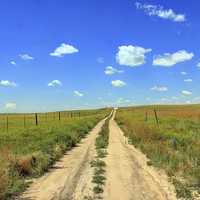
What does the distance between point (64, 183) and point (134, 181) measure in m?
2.16

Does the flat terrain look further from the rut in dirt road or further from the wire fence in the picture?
→ the wire fence

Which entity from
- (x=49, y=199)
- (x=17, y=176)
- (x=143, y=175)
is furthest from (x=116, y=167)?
(x=49, y=199)

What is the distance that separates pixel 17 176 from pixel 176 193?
5.07 m

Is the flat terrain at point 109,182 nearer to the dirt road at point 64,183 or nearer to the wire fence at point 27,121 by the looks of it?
the dirt road at point 64,183

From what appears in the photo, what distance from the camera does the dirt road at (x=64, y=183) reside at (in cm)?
1018

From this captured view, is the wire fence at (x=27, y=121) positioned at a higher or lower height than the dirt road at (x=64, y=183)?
higher

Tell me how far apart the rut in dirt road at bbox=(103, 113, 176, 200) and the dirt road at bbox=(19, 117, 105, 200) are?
68 cm

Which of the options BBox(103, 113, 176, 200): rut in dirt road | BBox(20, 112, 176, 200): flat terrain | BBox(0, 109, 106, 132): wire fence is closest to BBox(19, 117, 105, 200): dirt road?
BBox(20, 112, 176, 200): flat terrain

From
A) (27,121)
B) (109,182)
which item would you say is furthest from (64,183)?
(27,121)

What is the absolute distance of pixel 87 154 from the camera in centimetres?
1875

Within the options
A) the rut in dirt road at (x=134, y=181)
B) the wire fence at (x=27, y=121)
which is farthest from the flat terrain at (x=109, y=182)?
the wire fence at (x=27, y=121)

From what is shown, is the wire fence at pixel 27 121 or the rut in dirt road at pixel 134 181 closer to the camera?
the rut in dirt road at pixel 134 181

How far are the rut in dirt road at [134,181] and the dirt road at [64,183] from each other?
0.68 metres

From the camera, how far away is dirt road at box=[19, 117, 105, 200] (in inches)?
401
